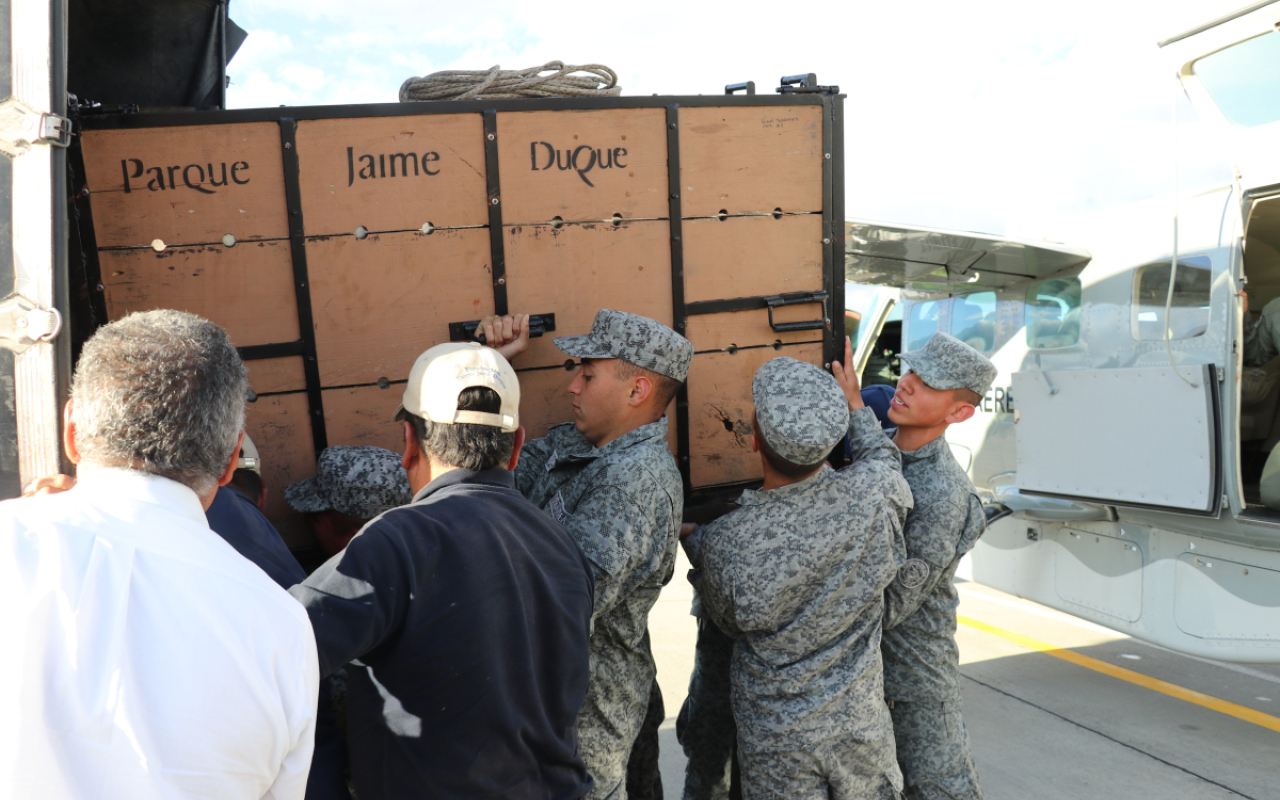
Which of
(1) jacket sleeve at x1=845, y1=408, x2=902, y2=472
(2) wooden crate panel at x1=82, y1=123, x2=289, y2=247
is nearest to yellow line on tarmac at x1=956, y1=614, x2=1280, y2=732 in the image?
(1) jacket sleeve at x1=845, y1=408, x2=902, y2=472

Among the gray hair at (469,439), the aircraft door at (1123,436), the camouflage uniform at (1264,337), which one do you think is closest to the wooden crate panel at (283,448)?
the gray hair at (469,439)

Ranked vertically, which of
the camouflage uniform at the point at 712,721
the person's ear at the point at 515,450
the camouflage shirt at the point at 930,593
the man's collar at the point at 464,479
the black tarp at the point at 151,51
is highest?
the black tarp at the point at 151,51

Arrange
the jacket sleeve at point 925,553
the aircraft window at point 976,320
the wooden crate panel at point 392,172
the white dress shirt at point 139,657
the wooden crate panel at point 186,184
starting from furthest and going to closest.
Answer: the aircraft window at point 976,320 < the jacket sleeve at point 925,553 < the wooden crate panel at point 392,172 < the wooden crate panel at point 186,184 < the white dress shirt at point 139,657

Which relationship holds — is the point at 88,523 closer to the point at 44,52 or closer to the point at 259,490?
the point at 44,52

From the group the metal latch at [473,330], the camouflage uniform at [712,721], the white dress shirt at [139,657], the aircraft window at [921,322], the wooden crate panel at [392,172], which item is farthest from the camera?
the aircraft window at [921,322]

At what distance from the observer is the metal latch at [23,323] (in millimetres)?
1387

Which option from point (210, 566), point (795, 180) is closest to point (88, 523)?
point (210, 566)

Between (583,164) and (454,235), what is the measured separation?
41 cm

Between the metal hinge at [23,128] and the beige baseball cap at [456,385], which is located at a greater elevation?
the metal hinge at [23,128]

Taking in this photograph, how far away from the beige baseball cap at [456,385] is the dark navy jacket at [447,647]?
0.15 meters

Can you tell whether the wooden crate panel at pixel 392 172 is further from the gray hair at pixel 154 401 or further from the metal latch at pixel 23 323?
the gray hair at pixel 154 401

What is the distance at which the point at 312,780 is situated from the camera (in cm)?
162

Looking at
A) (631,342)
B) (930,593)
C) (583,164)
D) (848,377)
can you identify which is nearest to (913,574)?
(930,593)

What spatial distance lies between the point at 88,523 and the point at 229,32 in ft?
8.11
